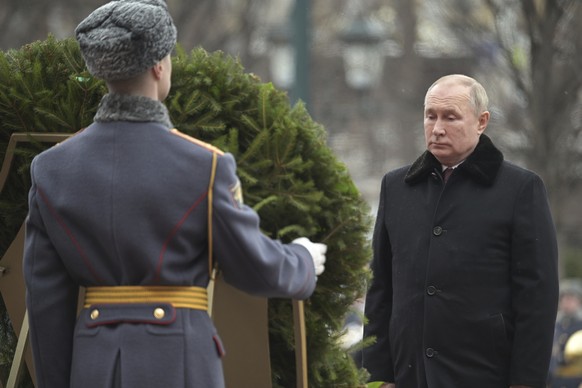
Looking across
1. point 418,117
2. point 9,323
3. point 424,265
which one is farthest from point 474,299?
point 418,117

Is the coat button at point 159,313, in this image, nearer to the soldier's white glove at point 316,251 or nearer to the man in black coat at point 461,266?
the soldier's white glove at point 316,251

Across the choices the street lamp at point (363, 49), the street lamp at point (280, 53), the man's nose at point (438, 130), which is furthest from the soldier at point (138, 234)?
the street lamp at point (280, 53)

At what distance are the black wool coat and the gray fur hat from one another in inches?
84.6

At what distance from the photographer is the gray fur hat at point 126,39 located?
12.7 ft

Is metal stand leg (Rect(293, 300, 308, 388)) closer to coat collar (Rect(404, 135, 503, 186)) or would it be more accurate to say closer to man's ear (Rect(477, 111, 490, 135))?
coat collar (Rect(404, 135, 503, 186))

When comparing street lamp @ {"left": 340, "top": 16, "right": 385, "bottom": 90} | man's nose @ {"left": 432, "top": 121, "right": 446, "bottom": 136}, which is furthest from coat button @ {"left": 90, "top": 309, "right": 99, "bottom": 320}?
street lamp @ {"left": 340, "top": 16, "right": 385, "bottom": 90}

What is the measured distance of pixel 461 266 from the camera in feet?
Answer: 18.8

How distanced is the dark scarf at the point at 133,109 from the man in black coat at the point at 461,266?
81.1 inches

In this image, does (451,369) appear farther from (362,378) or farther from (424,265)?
(362,378)

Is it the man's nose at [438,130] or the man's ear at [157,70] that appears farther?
the man's nose at [438,130]

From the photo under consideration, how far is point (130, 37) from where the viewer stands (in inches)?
152

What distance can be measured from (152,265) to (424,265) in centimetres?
219

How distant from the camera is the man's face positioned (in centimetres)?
579

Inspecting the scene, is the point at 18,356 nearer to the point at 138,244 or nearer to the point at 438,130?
the point at 138,244
